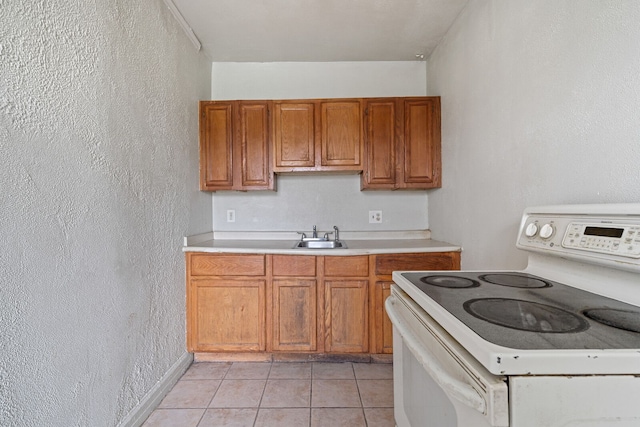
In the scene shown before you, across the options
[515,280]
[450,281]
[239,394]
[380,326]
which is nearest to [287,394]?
[239,394]

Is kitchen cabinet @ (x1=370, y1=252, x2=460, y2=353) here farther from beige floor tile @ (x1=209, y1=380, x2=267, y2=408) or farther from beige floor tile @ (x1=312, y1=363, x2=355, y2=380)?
beige floor tile @ (x1=209, y1=380, x2=267, y2=408)

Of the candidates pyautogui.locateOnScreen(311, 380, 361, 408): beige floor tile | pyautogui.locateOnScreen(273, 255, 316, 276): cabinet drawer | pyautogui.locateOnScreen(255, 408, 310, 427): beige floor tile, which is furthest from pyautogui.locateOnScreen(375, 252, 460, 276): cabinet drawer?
pyautogui.locateOnScreen(255, 408, 310, 427): beige floor tile

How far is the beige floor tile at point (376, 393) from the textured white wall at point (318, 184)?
1.21 m

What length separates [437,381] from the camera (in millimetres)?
598

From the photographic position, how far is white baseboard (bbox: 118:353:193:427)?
143cm

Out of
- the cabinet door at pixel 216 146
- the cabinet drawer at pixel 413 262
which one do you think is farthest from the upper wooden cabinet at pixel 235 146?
the cabinet drawer at pixel 413 262

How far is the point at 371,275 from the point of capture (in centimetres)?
205

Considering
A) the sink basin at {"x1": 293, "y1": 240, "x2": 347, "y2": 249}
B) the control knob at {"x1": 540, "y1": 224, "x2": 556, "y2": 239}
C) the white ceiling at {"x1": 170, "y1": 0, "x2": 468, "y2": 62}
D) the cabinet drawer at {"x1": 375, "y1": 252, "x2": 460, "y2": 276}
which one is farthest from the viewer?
the sink basin at {"x1": 293, "y1": 240, "x2": 347, "y2": 249}

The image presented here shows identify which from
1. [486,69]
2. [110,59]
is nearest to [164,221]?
[110,59]

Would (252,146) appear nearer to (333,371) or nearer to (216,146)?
(216,146)

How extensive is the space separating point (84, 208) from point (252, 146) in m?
1.37

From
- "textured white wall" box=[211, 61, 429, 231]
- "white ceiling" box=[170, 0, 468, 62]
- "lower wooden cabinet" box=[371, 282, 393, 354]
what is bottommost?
"lower wooden cabinet" box=[371, 282, 393, 354]

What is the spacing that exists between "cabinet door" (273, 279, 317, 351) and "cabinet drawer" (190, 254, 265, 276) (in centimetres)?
19

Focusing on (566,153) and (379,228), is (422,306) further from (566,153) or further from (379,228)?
(379,228)
